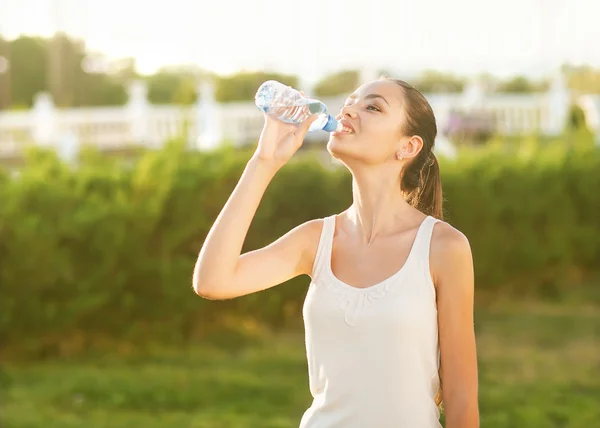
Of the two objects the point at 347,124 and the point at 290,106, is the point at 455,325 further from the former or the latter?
the point at 290,106

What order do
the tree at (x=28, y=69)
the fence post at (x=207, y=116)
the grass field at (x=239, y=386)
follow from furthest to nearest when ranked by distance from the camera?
the tree at (x=28, y=69)
the fence post at (x=207, y=116)
the grass field at (x=239, y=386)

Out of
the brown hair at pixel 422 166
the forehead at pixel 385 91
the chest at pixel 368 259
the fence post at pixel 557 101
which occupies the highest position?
the forehead at pixel 385 91

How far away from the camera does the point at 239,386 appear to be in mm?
6871

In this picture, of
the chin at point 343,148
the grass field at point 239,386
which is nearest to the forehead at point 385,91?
the chin at point 343,148

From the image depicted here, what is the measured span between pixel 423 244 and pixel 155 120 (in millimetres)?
17999

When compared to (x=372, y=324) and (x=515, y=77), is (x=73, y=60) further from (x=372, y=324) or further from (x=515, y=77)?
(x=372, y=324)

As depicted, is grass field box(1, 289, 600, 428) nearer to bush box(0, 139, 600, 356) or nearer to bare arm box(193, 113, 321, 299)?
bush box(0, 139, 600, 356)

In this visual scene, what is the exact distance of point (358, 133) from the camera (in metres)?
2.40

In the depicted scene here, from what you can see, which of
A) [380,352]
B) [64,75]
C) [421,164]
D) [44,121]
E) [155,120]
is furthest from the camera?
[64,75]

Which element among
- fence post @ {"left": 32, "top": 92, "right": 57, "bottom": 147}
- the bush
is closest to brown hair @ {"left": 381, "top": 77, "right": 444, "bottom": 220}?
the bush

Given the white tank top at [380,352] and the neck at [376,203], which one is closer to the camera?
the white tank top at [380,352]

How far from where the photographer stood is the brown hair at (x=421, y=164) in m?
2.51

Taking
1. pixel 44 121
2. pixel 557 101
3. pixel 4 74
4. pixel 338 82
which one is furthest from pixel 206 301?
pixel 4 74

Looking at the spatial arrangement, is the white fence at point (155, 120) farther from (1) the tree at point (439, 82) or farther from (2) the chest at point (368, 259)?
(2) the chest at point (368, 259)
